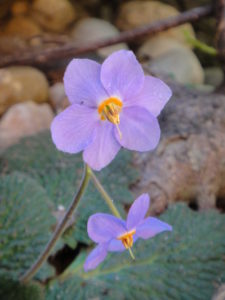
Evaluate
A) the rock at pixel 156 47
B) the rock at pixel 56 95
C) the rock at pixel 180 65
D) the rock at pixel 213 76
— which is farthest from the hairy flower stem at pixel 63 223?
the rock at pixel 213 76

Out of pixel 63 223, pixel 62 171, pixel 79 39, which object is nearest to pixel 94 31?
pixel 79 39

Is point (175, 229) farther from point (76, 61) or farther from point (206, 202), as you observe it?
point (76, 61)

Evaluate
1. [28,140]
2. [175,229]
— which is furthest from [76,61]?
[28,140]

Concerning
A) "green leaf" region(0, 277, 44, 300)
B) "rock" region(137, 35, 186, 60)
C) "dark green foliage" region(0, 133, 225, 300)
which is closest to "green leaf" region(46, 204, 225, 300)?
"dark green foliage" region(0, 133, 225, 300)

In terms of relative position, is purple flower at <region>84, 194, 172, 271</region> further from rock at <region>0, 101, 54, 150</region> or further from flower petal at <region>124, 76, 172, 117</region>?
rock at <region>0, 101, 54, 150</region>

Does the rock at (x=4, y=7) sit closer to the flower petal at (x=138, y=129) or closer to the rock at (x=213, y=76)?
the rock at (x=213, y=76)

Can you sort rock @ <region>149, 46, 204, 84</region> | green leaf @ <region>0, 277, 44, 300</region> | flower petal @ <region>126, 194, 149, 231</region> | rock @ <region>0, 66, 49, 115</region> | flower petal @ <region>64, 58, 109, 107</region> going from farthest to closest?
rock @ <region>149, 46, 204, 84</region>, rock @ <region>0, 66, 49, 115</region>, green leaf @ <region>0, 277, 44, 300</region>, flower petal @ <region>126, 194, 149, 231</region>, flower petal @ <region>64, 58, 109, 107</region>

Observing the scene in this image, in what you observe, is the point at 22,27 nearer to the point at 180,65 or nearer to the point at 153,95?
the point at 180,65
